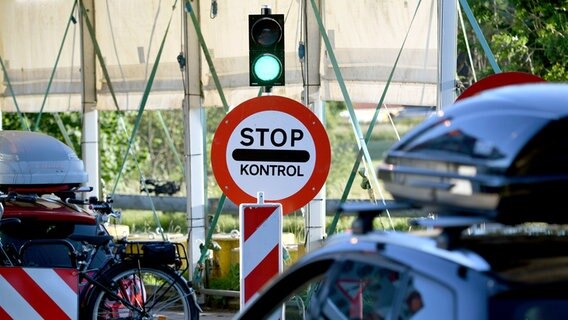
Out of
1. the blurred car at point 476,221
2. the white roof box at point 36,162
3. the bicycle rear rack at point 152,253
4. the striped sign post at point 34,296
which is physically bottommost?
the striped sign post at point 34,296

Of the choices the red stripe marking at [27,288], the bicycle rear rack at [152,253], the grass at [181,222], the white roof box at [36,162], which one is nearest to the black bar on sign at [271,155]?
the bicycle rear rack at [152,253]

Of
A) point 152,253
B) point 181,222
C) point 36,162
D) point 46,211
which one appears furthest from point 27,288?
point 181,222

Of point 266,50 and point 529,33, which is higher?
point 529,33

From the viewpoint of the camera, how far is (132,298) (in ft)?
33.6

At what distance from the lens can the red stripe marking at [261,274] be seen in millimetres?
8648

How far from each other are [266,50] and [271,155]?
1.07 metres

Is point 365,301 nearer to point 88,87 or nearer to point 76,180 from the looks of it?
point 76,180

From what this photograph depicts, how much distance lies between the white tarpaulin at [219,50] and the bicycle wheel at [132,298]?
434 centimetres

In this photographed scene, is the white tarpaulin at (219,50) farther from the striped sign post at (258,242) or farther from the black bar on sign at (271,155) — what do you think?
the striped sign post at (258,242)

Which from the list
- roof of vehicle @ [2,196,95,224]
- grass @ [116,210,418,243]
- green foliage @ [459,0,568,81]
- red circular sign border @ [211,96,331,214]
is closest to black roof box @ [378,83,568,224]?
red circular sign border @ [211,96,331,214]

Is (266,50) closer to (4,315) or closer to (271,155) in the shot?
(271,155)

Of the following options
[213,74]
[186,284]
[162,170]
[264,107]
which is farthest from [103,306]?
[162,170]

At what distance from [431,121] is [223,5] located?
11315mm

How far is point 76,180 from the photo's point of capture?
12547mm
